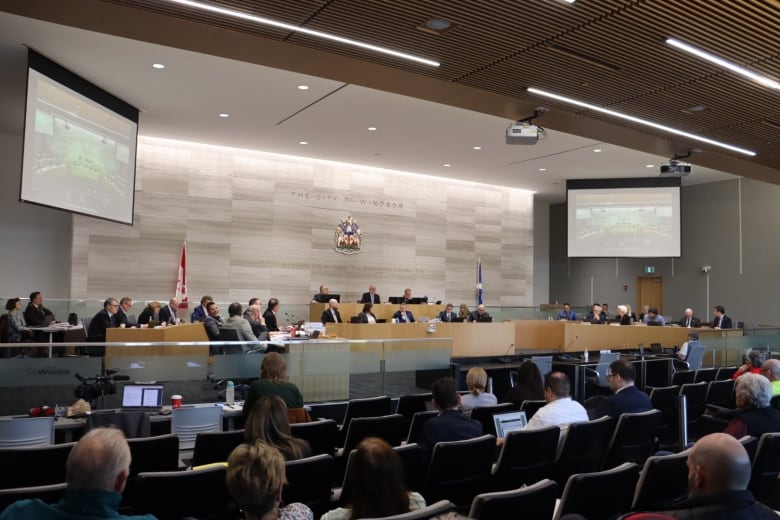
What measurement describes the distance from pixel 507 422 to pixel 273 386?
1.83 meters

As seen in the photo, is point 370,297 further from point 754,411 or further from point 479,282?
point 754,411

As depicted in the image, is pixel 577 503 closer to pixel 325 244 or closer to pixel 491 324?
pixel 491 324

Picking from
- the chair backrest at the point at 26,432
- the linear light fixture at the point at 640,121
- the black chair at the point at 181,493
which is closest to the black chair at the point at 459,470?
the black chair at the point at 181,493

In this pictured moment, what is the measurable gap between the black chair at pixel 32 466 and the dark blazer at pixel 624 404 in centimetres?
382

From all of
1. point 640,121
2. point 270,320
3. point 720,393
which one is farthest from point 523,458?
point 270,320

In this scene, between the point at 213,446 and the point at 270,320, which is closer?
the point at 213,446

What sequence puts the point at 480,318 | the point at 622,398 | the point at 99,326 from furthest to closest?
the point at 480,318 → the point at 99,326 → the point at 622,398

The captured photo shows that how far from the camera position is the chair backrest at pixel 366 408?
217 inches

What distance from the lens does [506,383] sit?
1034 cm

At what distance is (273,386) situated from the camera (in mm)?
4801

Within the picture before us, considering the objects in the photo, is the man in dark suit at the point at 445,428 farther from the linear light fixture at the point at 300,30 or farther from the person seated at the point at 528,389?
the linear light fixture at the point at 300,30

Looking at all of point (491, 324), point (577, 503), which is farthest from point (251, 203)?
point (577, 503)

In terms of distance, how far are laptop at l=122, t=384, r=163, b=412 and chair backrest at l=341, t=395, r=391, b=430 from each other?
65.3 inches

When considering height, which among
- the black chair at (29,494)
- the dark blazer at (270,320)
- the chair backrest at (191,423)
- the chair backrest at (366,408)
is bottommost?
the chair backrest at (191,423)
